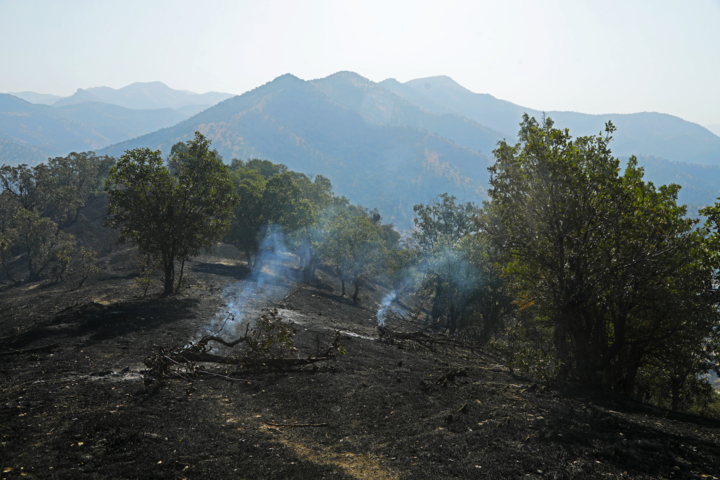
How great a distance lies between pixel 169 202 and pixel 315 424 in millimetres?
20960

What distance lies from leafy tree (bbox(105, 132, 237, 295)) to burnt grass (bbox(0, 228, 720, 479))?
9979 millimetres

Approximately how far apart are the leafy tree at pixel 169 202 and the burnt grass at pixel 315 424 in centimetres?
998

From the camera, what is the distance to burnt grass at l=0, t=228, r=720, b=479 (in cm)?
649

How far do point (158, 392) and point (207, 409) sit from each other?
1.71 m

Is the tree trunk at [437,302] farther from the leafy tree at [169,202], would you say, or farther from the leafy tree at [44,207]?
the leafy tree at [44,207]

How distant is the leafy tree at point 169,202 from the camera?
24.4 metres

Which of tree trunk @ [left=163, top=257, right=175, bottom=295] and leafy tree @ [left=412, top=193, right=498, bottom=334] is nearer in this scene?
tree trunk @ [left=163, top=257, right=175, bottom=295]

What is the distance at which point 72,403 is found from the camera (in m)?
8.73

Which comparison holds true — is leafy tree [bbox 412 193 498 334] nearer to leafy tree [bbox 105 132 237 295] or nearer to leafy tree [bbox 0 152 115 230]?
leafy tree [bbox 105 132 237 295]

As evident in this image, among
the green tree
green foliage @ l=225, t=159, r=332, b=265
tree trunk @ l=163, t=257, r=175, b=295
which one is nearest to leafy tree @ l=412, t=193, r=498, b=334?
tree trunk @ l=163, t=257, r=175, b=295

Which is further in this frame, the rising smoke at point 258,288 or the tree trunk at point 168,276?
the tree trunk at point 168,276

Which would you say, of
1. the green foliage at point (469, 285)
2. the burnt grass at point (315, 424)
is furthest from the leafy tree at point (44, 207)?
the green foliage at point (469, 285)

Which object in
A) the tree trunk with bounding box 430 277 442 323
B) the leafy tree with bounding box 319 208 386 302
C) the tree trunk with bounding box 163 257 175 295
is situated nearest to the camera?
the tree trunk with bounding box 163 257 175 295

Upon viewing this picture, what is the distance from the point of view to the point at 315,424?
8.93m
